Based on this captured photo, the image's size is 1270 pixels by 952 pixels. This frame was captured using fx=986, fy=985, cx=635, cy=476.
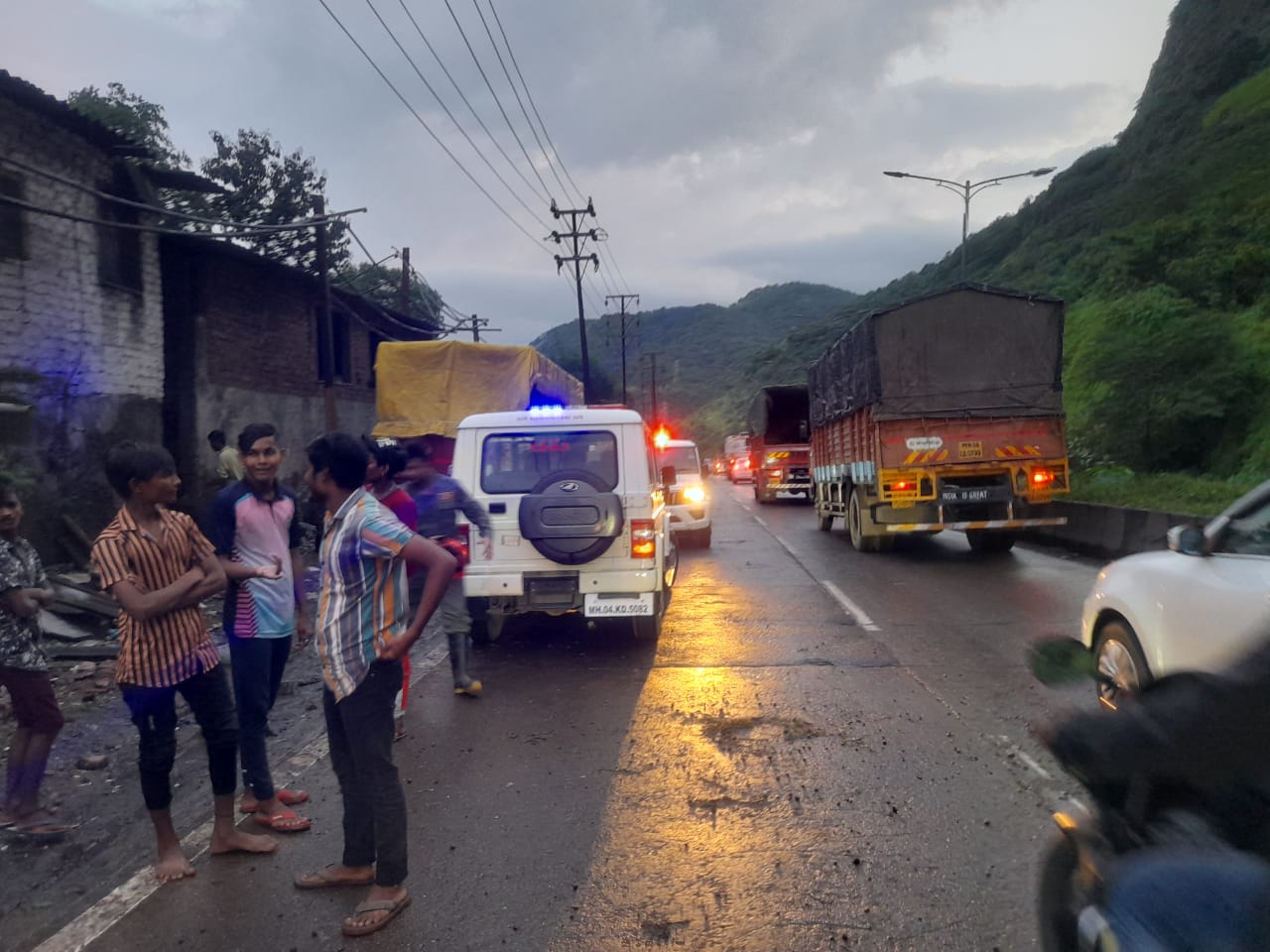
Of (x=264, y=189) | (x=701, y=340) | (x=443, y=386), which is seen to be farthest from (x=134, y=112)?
(x=701, y=340)

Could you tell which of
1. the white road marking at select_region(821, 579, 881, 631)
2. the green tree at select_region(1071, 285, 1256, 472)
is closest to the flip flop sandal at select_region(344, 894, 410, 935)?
the white road marking at select_region(821, 579, 881, 631)

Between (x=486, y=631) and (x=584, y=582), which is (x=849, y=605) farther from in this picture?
(x=486, y=631)

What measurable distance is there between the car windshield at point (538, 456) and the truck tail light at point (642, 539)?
0.52 m

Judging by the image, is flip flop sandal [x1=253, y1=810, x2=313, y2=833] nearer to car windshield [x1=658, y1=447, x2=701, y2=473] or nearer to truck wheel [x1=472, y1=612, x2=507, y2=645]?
truck wheel [x1=472, y1=612, x2=507, y2=645]

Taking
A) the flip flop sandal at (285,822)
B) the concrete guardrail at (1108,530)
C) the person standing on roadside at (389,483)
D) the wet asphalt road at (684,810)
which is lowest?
the wet asphalt road at (684,810)

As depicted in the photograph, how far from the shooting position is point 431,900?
12.0 ft

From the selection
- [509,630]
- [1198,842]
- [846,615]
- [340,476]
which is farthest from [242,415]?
[1198,842]

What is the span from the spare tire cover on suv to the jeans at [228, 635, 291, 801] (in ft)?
10.4

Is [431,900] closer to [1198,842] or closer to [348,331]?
[1198,842]

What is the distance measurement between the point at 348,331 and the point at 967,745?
23418mm

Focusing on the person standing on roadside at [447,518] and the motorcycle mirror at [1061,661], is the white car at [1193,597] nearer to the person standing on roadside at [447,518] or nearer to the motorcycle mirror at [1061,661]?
the motorcycle mirror at [1061,661]

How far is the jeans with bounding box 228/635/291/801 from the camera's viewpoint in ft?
14.3

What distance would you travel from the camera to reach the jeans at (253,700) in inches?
172

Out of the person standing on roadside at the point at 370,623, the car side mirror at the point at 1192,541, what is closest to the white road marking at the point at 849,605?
the car side mirror at the point at 1192,541
